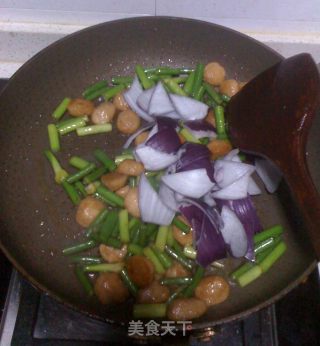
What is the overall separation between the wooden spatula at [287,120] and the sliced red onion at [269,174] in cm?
9

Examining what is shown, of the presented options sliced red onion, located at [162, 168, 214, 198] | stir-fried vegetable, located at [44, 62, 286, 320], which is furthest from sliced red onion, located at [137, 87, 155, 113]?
sliced red onion, located at [162, 168, 214, 198]

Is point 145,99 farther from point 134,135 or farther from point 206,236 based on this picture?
point 206,236

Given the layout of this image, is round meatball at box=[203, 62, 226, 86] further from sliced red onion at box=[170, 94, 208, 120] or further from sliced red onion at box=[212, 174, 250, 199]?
sliced red onion at box=[212, 174, 250, 199]

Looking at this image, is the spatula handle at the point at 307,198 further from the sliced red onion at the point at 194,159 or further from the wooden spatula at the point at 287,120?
the sliced red onion at the point at 194,159

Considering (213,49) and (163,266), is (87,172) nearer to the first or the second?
(163,266)

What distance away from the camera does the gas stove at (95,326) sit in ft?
3.37

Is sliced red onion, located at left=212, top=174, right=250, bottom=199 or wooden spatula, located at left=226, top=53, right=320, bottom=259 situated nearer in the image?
wooden spatula, located at left=226, top=53, right=320, bottom=259

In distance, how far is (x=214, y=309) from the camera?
103 cm

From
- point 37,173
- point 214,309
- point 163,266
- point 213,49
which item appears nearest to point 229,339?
point 214,309

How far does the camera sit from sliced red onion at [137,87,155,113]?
1.16 metres

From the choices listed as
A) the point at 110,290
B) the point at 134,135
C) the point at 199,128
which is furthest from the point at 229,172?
the point at 110,290

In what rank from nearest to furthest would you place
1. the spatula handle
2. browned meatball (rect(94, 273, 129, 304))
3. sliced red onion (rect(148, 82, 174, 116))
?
the spatula handle → browned meatball (rect(94, 273, 129, 304)) → sliced red onion (rect(148, 82, 174, 116))

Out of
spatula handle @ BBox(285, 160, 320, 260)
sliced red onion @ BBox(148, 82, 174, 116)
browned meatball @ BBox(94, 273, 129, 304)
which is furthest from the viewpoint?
sliced red onion @ BBox(148, 82, 174, 116)

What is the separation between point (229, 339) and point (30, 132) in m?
0.69
